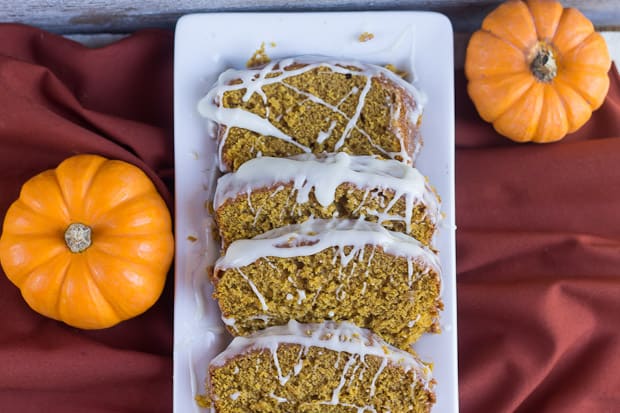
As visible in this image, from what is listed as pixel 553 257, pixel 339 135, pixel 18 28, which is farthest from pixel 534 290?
pixel 18 28

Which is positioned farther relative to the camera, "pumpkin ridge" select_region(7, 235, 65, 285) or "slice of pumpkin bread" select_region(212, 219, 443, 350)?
"pumpkin ridge" select_region(7, 235, 65, 285)

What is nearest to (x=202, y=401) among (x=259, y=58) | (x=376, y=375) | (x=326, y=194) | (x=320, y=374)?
(x=320, y=374)

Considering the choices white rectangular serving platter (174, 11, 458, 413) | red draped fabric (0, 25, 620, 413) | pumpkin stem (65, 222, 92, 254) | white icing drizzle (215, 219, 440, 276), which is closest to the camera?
white icing drizzle (215, 219, 440, 276)

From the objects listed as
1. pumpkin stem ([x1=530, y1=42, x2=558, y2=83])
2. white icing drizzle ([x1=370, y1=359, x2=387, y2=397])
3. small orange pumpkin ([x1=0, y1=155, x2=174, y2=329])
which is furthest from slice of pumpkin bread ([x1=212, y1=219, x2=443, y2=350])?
pumpkin stem ([x1=530, y1=42, x2=558, y2=83])

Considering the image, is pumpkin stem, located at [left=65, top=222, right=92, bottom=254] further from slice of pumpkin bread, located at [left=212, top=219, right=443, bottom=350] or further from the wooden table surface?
the wooden table surface

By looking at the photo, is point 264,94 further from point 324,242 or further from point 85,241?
point 85,241

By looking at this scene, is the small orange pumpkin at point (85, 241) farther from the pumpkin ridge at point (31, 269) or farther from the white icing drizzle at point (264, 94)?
the white icing drizzle at point (264, 94)

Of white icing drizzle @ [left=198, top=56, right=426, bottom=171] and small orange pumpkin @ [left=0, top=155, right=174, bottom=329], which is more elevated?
white icing drizzle @ [left=198, top=56, right=426, bottom=171]
